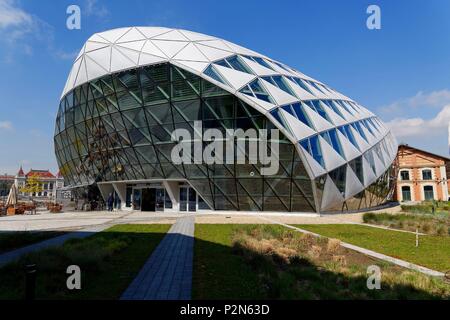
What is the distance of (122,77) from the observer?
27.8 meters

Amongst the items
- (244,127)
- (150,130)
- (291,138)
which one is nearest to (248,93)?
(244,127)

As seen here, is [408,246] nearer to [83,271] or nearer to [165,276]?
[165,276]

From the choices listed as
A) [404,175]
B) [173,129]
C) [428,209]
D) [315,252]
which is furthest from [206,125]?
[404,175]

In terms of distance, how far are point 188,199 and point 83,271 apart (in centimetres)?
2289

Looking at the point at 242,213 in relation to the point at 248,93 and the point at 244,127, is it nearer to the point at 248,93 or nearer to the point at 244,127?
the point at 244,127

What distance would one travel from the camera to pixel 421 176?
61344 mm

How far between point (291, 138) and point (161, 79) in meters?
13.0

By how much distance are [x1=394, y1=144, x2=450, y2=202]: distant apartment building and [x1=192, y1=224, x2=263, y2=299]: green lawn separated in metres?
60.0

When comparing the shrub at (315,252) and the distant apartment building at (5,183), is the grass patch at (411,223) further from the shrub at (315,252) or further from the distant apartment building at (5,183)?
the distant apartment building at (5,183)

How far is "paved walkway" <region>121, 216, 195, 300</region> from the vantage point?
6.12m

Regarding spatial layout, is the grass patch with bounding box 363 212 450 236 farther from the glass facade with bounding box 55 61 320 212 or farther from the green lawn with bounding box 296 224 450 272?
the glass facade with bounding box 55 61 320 212

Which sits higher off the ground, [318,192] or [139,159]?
[139,159]
